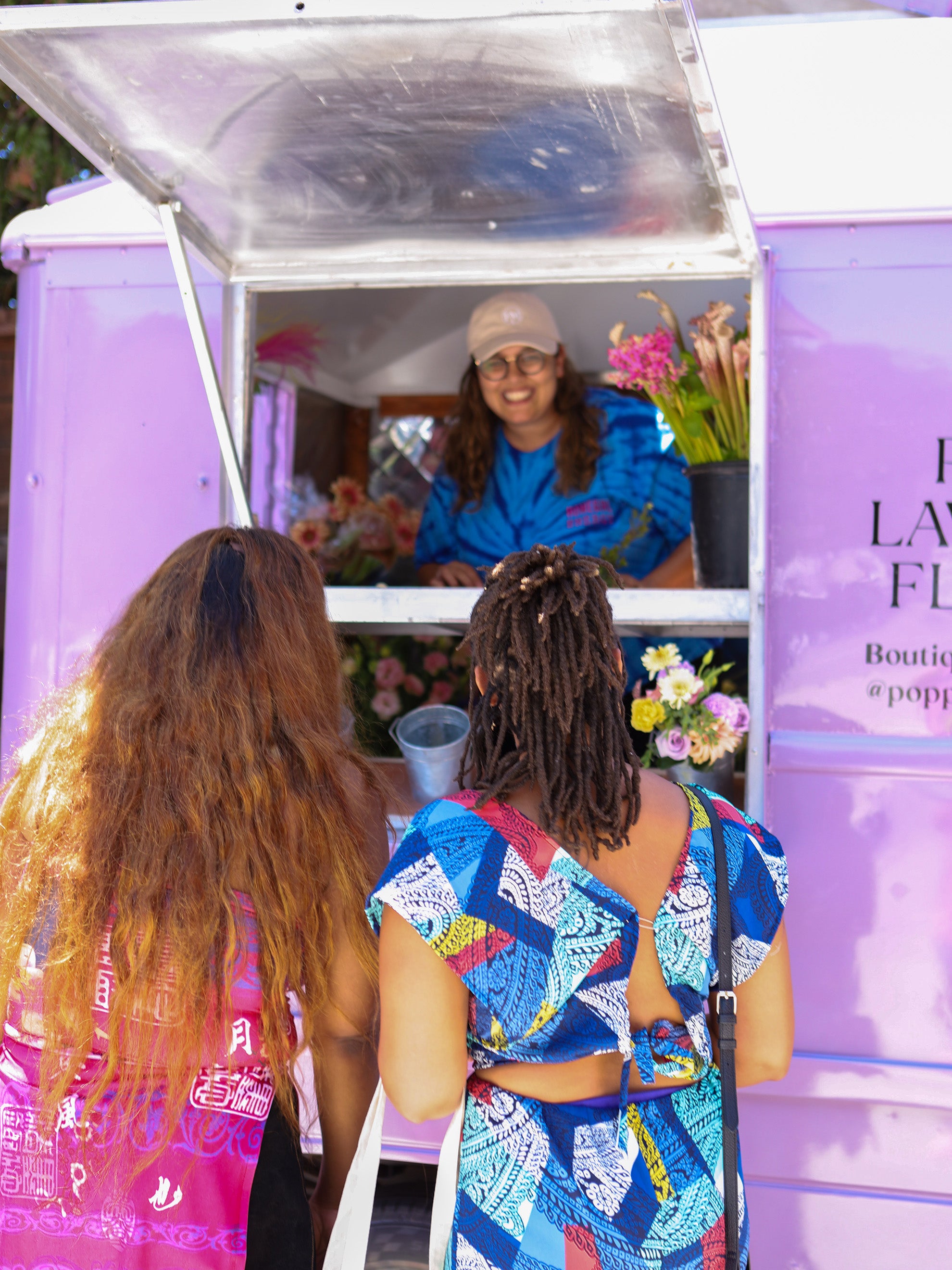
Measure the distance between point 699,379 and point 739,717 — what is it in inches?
35.8

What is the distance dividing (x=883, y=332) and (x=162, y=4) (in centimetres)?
168

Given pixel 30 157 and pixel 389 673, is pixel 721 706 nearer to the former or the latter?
pixel 389 673

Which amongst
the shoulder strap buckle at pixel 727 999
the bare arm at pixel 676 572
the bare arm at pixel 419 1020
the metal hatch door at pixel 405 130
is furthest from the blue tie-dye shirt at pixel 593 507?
the bare arm at pixel 419 1020

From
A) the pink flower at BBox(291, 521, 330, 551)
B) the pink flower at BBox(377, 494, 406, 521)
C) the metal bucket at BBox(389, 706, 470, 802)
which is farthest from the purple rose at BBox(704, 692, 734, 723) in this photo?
the pink flower at BBox(377, 494, 406, 521)

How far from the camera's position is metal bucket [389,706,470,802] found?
274 cm

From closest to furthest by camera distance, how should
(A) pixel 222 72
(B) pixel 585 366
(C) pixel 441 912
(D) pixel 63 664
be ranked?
(C) pixel 441 912 < (A) pixel 222 72 < (D) pixel 63 664 < (B) pixel 585 366

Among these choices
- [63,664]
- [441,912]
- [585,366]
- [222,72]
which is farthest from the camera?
[585,366]

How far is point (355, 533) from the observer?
12.4 ft

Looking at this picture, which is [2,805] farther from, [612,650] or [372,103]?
[372,103]

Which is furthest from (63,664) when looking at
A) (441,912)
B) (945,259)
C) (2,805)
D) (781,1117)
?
(945,259)

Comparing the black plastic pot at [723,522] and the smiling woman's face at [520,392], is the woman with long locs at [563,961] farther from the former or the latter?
the smiling woman's face at [520,392]

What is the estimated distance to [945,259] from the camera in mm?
2531

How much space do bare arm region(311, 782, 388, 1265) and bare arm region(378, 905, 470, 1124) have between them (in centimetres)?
19

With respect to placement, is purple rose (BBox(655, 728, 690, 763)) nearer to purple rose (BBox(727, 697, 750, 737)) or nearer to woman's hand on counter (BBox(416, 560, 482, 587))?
purple rose (BBox(727, 697, 750, 737))
